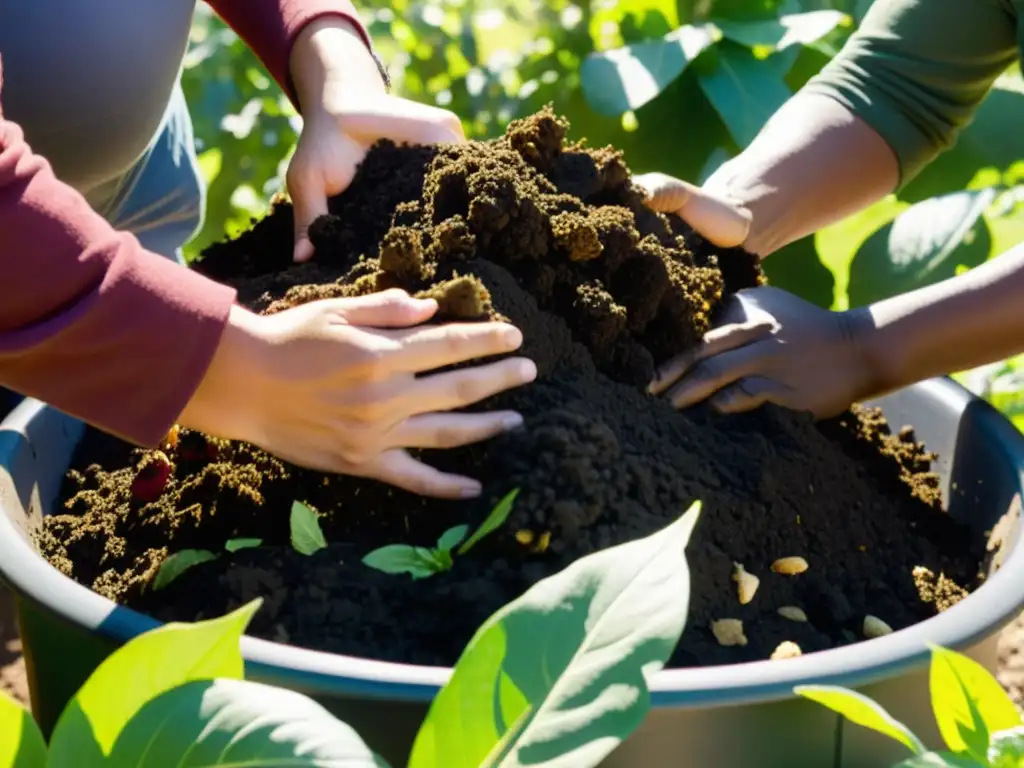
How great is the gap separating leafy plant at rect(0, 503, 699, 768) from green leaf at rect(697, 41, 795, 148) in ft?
5.43

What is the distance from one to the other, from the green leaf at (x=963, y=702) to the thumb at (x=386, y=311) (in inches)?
18.1

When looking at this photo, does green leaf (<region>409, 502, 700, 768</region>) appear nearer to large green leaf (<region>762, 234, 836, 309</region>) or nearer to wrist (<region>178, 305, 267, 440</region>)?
wrist (<region>178, 305, 267, 440</region>)

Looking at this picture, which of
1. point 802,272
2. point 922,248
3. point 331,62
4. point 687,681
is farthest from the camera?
point 802,272

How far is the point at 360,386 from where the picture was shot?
94 centimetres

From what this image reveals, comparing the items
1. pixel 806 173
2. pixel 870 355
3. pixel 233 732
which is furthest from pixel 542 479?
pixel 806 173

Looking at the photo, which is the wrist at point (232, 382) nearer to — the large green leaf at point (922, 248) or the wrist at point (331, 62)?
the wrist at point (331, 62)

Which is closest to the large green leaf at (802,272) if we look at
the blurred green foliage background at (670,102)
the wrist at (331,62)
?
the blurred green foliage background at (670,102)

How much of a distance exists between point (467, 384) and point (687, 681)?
0.32m

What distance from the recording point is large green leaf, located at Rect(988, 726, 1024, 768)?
626 millimetres

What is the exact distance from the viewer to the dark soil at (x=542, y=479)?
3.07ft

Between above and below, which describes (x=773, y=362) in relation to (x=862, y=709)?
below

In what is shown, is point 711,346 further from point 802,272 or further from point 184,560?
point 802,272

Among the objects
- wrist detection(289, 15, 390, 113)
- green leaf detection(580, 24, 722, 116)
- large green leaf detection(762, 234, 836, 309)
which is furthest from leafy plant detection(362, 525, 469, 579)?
large green leaf detection(762, 234, 836, 309)

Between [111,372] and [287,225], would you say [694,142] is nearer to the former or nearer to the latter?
[287,225]
